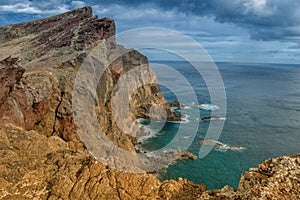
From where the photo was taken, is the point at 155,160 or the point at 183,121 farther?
the point at 183,121

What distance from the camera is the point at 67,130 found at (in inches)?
1214

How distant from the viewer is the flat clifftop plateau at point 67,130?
14219mm

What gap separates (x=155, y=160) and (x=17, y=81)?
1400 inches

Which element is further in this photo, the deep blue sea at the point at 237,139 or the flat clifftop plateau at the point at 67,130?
the deep blue sea at the point at 237,139

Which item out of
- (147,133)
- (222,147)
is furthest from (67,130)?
(222,147)

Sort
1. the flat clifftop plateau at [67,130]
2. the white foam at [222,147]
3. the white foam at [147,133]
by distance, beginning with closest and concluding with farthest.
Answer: the flat clifftop plateau at [67,130] < the white foam at [222,147] < the white foam at [147,133]

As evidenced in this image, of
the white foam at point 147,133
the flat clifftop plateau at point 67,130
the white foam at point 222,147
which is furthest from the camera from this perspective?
the white foam at point 147,133

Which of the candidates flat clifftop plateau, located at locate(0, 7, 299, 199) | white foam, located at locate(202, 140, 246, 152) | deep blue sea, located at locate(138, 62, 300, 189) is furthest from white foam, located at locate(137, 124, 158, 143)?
white foam, located at locate(202, 140, 246, 152)

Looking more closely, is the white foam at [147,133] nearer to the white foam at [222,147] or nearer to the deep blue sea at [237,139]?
the deep blue sea at [237,139]

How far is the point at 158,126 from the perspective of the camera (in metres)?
82.8

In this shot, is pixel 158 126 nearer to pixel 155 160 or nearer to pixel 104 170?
pixel 155 160

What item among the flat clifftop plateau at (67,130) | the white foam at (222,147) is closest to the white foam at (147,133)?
the flat clifftop plateau at (67,130)

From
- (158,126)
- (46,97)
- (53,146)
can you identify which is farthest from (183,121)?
(53,146)

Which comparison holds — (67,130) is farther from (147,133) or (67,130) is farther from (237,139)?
(237,139)
